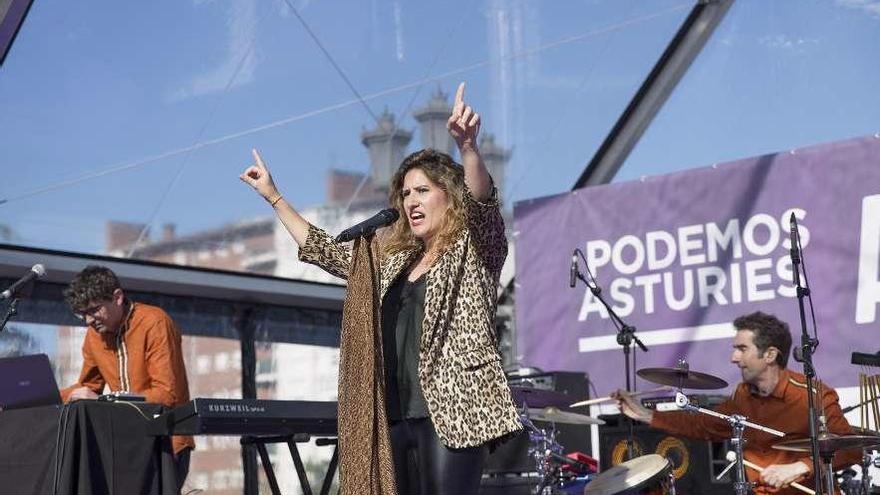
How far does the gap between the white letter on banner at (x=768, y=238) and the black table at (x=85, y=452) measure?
3.88 m

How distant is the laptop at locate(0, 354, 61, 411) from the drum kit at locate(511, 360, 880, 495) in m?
2.12

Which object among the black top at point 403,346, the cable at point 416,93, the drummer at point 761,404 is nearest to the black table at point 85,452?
the black top at point 403,346

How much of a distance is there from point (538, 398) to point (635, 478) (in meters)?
0.95

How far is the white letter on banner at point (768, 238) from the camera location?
284 inches

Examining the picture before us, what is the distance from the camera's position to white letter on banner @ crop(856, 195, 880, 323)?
684 centimetres

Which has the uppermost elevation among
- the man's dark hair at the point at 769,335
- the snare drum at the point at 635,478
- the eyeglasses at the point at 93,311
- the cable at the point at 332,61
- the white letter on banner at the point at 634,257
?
the cable at the point at 332,61

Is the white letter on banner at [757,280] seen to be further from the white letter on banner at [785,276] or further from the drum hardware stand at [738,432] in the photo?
the drum hardware stand at [738,432]

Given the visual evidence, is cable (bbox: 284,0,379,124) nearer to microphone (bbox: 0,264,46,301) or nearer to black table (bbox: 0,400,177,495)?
microphone (bbox: 0,264,46,301)

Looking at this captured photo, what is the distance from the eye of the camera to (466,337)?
3.04m

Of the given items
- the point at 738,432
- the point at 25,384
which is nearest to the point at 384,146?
the point at 738,432

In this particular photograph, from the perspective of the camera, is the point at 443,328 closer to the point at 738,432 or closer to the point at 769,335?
the point at 738,432

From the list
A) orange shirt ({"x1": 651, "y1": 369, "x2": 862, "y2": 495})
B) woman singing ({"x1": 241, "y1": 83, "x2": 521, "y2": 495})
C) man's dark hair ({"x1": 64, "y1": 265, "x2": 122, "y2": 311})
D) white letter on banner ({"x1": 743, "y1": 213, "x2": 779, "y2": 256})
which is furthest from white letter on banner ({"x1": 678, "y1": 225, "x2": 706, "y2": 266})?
woman singing ({"x1": 241, "y1": 83, "x2": 521, "y2": 495})

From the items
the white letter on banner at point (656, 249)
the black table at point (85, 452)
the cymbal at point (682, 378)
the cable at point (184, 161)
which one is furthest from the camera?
the white letter on banner at point (656, 249)

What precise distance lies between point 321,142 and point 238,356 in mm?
1349
